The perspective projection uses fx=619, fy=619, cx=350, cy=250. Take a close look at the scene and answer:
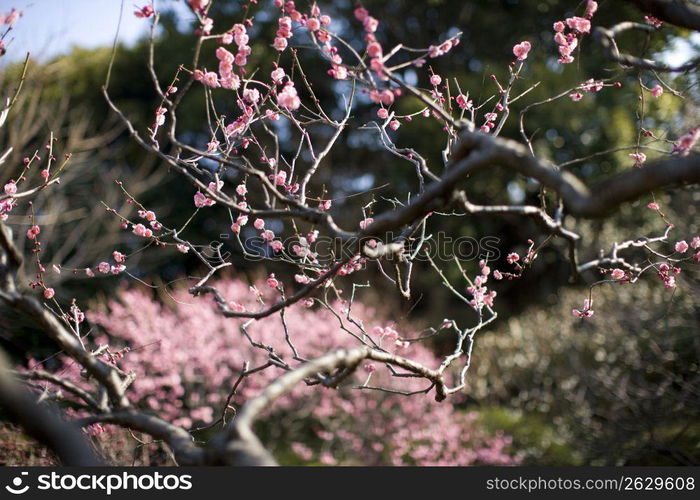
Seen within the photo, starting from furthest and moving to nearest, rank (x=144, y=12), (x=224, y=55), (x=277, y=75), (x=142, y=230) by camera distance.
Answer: (x=142, y=230) → (x=277, y=75) → (x=224, y=55) → (x=144, y=12)

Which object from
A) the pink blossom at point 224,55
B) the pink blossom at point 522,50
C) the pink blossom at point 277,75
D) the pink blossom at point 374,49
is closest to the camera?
the pink blossom at point 374,49

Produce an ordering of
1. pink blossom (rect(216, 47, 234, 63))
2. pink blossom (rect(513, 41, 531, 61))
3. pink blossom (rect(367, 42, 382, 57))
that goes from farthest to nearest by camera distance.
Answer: pink blossom (rect(513, 41, 531, 61))
pink blossom (rect(216, 47, 234, 63))
pink blossom (rect(367, 42, 382, 57))

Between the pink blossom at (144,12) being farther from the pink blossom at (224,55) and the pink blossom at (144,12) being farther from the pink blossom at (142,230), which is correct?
the pink blossom at (142,230)

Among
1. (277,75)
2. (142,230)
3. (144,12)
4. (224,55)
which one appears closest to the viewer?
(144,12)

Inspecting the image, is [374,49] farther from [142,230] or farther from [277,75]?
[142,230]

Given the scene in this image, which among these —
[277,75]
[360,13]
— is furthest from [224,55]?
[360,13]

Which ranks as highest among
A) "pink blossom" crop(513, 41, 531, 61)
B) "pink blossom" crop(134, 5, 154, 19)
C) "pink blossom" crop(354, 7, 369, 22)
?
"pink blossom" crop(134, 5, 154, 19)

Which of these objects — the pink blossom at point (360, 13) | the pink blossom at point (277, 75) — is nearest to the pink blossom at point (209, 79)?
the pink blossom at point (277, 75)

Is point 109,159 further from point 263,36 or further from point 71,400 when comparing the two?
point 71,400

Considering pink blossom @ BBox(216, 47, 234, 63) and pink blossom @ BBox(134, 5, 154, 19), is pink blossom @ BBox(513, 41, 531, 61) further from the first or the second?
pink blossom @ BBox(134, 5, 154, 19)

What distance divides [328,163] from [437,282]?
13.0 feet

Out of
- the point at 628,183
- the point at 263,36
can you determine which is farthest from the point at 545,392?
the point at 263,36

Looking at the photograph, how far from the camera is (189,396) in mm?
7051

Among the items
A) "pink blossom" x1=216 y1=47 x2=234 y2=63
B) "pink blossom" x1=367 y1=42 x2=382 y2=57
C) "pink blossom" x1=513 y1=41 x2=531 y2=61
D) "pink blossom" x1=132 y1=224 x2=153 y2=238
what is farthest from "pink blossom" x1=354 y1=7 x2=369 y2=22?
"pink blossom" x1=132 y1=224 x2=153 y2=238
